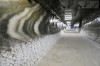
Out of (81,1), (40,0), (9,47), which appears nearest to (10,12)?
(9,47)

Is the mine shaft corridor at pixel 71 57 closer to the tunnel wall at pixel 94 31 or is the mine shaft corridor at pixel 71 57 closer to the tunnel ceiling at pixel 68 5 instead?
the tunnel ceiling at pixel 68 5

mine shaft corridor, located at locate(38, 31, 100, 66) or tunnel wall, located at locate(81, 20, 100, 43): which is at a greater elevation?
tunnel wall, located at locate(81, 20, 100, 43)

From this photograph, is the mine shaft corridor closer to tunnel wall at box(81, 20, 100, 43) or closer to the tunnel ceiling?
the tunnel ceiling

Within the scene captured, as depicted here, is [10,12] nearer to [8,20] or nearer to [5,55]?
[8,20]

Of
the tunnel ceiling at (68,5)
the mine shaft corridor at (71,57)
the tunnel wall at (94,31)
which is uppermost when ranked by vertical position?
the tunnel ceiling at (68,5)

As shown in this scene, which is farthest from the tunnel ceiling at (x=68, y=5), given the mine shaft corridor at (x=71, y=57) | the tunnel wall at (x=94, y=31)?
the mine shaft corridor at (x=71, y=57)

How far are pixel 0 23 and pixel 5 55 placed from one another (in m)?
0.48

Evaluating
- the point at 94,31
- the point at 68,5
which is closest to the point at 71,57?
the point at 68,5

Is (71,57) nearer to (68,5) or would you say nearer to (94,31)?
(68,5)

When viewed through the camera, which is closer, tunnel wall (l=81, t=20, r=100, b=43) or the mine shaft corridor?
the mine shaft corridor

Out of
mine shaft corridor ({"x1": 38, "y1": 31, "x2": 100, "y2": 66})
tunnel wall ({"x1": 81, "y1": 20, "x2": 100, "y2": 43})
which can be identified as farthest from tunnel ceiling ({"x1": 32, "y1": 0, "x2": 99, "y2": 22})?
mine shaft corridor ({"x1": 38, "y1": 31, "x2": 100, "y2": 66})

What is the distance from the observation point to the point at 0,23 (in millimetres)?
2195

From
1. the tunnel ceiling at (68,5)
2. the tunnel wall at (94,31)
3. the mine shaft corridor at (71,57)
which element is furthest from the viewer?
the tunnel wall at (94,31)

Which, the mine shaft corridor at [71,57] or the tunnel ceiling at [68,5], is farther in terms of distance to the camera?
the tunnel ceiling at [68,5]
